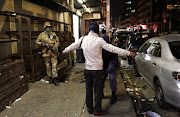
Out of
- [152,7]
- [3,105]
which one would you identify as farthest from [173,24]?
[3,105]

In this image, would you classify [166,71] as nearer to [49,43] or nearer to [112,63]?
[112,63]

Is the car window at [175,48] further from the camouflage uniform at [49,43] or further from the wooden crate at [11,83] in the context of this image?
the wooden crate at [11,83]

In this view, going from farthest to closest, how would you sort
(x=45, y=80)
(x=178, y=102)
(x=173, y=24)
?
(x=173, y=24) < (x=45, y=80) < (x=178, y=102)

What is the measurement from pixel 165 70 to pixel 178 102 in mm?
751

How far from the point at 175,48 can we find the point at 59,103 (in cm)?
337

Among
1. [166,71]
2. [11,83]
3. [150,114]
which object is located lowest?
[150,114]

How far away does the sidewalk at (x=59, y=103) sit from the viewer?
4.02 meters

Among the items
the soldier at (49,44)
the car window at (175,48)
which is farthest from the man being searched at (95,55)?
the soldier at (49,44)

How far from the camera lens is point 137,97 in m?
5.39

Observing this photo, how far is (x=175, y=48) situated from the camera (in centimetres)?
450

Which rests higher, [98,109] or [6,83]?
[6,83]

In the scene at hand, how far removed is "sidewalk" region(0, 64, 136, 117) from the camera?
4023 mm

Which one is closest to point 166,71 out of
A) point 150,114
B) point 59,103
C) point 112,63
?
point 150,114

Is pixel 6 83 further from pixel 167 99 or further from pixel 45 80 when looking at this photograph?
pixel 167 99
